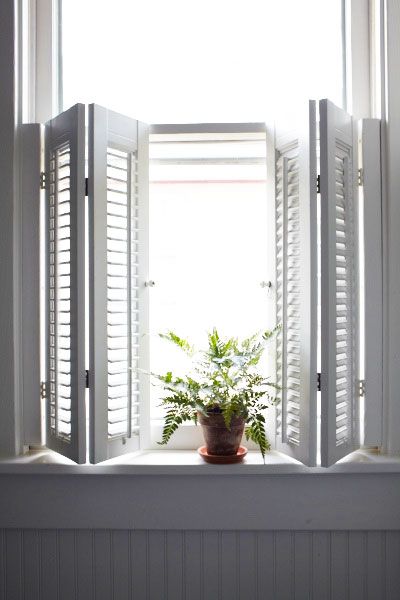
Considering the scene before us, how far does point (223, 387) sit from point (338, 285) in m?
0.44

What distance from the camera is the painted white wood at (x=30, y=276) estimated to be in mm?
1700

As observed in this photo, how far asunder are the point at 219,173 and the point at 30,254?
0.63 metres

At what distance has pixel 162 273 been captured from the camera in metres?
1.80

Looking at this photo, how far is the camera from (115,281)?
5.41 feet

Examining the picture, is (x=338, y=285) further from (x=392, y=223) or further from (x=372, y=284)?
(x=392, y=223)

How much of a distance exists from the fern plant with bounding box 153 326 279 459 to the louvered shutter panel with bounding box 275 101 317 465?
0.06 m

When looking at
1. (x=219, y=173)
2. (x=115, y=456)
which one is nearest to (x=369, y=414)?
(x=115, y=456)

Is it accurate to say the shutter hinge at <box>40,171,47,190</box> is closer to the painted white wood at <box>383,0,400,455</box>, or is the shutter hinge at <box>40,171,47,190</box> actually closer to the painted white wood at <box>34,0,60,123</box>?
the painted white wood at <box>34,0,60,123</box>

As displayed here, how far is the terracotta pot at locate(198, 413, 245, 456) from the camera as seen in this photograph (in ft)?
5.24

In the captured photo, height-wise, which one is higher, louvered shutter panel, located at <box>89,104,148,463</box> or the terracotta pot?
louvered shutter panel, located at <box>89,104,148,463</box>

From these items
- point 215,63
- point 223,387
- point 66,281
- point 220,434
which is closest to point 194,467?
point 220,434

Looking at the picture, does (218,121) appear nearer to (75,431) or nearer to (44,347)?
(44,347)

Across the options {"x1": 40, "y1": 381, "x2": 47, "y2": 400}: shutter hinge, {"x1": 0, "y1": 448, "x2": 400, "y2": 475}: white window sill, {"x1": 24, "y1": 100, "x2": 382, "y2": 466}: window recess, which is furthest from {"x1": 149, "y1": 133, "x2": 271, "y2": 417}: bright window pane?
{"x1": 40, "y1": 381, "x2": 47, "y2": 400}: shutter hinge

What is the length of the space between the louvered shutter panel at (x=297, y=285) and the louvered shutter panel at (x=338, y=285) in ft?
0.09
